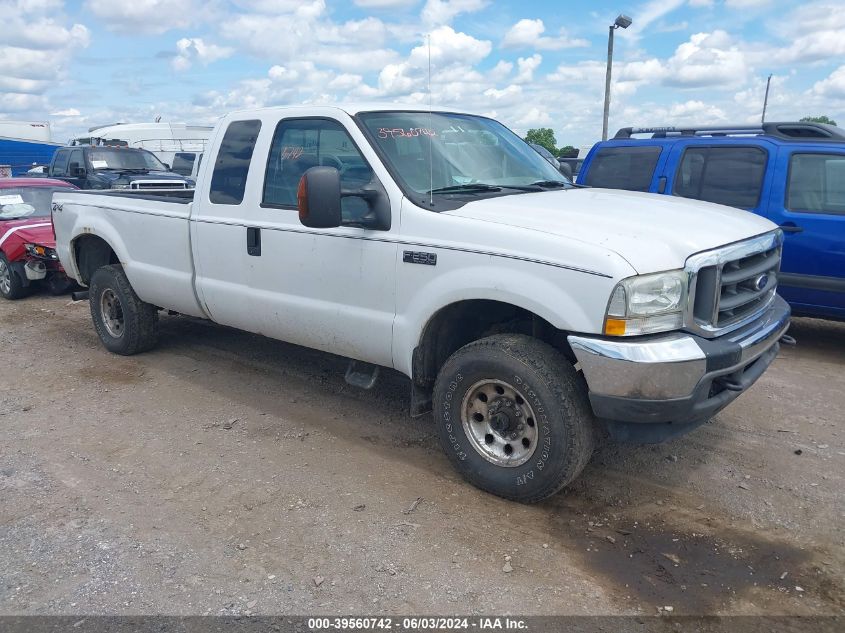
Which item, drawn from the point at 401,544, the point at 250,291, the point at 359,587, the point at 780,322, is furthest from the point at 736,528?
the point at 250,291

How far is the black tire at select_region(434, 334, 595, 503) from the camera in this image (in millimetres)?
3504

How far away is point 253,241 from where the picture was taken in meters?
4.82

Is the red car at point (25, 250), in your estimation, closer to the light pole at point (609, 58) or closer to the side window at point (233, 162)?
the side window at point (233, 162)

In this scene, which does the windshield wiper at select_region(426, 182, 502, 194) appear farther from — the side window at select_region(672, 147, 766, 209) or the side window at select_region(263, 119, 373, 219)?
the side window at select_region(672, 147, 766, 209)

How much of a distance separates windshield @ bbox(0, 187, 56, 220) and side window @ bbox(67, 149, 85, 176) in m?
5.40

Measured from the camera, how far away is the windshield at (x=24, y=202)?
31.7 ft

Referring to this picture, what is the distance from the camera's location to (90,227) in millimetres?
6375

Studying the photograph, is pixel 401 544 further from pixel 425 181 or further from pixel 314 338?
pixel 425 181

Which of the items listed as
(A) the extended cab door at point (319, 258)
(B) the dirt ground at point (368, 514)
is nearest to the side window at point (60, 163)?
(B) the dirt ground at point (368, 514)

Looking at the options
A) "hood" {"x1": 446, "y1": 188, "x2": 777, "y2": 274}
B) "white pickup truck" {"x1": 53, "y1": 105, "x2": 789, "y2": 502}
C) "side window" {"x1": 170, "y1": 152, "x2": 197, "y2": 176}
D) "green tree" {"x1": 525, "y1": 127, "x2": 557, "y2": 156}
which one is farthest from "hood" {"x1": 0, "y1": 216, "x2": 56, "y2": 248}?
"green tree" {"x1": 525, "y1": 127, "x2": 557, "y2": 156}

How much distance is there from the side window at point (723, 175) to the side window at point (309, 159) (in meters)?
3.98

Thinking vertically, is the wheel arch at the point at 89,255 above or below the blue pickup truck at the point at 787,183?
below

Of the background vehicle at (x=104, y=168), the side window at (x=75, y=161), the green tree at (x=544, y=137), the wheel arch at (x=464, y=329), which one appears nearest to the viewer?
the wheel arch at (x=464, y=329)

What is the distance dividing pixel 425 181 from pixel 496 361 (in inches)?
47.1
